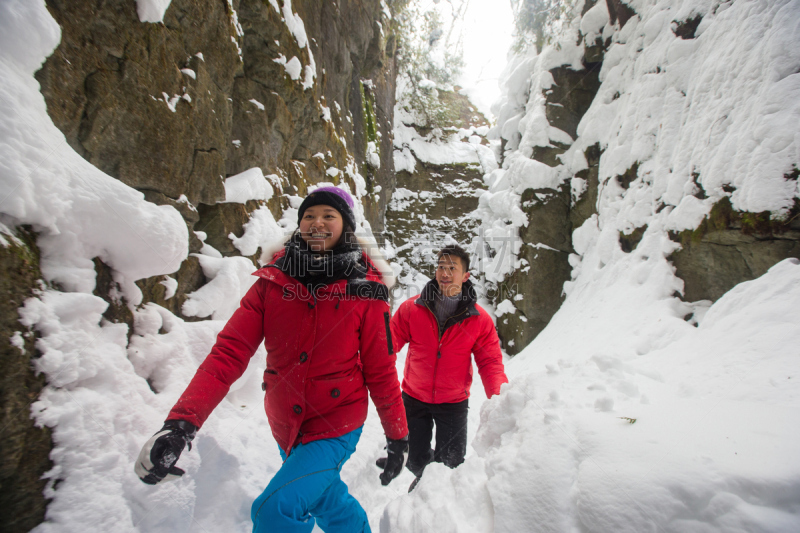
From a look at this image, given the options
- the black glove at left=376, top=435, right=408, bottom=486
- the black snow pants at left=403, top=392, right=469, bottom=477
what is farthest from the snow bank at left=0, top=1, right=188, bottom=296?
the black snow pants at left=403, top=392, right=469, bottom=477

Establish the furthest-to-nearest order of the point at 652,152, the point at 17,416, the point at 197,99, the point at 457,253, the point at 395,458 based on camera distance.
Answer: the point at 652,152, the point at 197,99, the point at 457,253, the point at 395,458, the point at 17,416

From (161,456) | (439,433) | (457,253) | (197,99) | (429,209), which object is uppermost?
(197,99)

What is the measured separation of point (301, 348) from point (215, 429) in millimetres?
1475

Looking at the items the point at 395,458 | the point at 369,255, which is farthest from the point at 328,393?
the point at 369,255

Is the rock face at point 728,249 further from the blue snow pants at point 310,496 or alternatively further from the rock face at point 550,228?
the blue snow pants at point 310,496

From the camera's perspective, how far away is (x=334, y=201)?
2098 millimetres

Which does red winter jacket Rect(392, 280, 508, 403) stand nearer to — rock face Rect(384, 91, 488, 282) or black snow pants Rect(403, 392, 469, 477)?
black snow pants Rect(403, 392, 469, 477)

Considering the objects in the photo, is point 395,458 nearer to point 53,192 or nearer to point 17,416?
point 17,416

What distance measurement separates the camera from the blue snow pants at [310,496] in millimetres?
1402

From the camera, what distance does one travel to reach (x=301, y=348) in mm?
1715

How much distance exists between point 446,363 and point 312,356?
59.6 inches

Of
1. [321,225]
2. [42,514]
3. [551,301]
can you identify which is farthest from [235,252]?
[551,301]

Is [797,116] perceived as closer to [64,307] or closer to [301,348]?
[301,348]

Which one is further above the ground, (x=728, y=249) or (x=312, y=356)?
(x=728, y=249)
